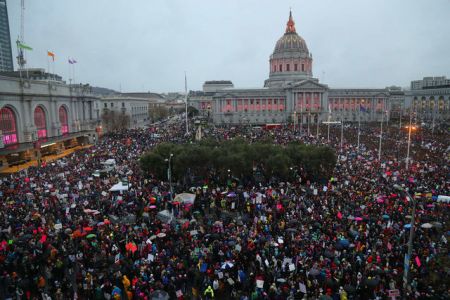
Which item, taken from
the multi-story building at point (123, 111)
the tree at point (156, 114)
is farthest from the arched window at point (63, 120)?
the tree at point (156, 114)

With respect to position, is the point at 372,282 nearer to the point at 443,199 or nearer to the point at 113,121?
the point at 443,199

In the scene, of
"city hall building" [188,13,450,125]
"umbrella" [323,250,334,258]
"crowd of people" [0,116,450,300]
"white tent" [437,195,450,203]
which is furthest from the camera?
"city hall building" [188,13,450,125]

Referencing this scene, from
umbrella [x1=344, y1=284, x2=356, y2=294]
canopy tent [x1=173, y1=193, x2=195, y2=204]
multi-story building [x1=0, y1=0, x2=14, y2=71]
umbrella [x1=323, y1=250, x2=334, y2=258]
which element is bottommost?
umbrella [x1=344, y1=284, x2=356, y2=294]

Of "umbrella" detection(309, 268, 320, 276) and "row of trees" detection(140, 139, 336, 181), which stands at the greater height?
"row of trees" detection(140, 139, 336, 181)

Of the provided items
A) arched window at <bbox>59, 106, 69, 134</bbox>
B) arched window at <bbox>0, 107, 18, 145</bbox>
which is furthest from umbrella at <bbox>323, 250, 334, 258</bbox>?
arched window at <bbox>59, 106, 69, 134</bbox>

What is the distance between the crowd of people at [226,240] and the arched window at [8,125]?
19.1 meters

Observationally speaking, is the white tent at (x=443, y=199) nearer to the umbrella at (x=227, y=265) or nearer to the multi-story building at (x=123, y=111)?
the umbrella at (x=227, y=265)

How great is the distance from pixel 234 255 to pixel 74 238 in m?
8.65

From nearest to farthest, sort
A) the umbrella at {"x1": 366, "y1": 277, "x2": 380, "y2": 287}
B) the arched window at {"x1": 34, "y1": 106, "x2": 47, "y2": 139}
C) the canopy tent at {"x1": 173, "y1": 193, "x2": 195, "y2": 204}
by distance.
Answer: the umbrella at {"x1": 366, "y1": 277, "x2": 380, "y2": 287} → the canopy tent at {"x1": 173, "y1": 193, "x2": 195, "y2": 204} → the arched window at {"x1": 34, "y1": 106, "x2": 47, "y2": 139}

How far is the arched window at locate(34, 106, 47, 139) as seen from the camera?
51.1m

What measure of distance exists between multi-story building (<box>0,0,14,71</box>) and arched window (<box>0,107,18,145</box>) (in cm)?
9773

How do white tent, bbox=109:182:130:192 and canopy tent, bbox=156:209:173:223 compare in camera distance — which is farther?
white tent, bbox=109:182:130:192

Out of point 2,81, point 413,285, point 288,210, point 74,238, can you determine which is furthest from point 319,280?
point 2,81

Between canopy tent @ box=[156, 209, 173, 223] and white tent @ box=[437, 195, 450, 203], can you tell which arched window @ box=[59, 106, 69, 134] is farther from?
white tent @ box=[437, 195, 450, 203]
